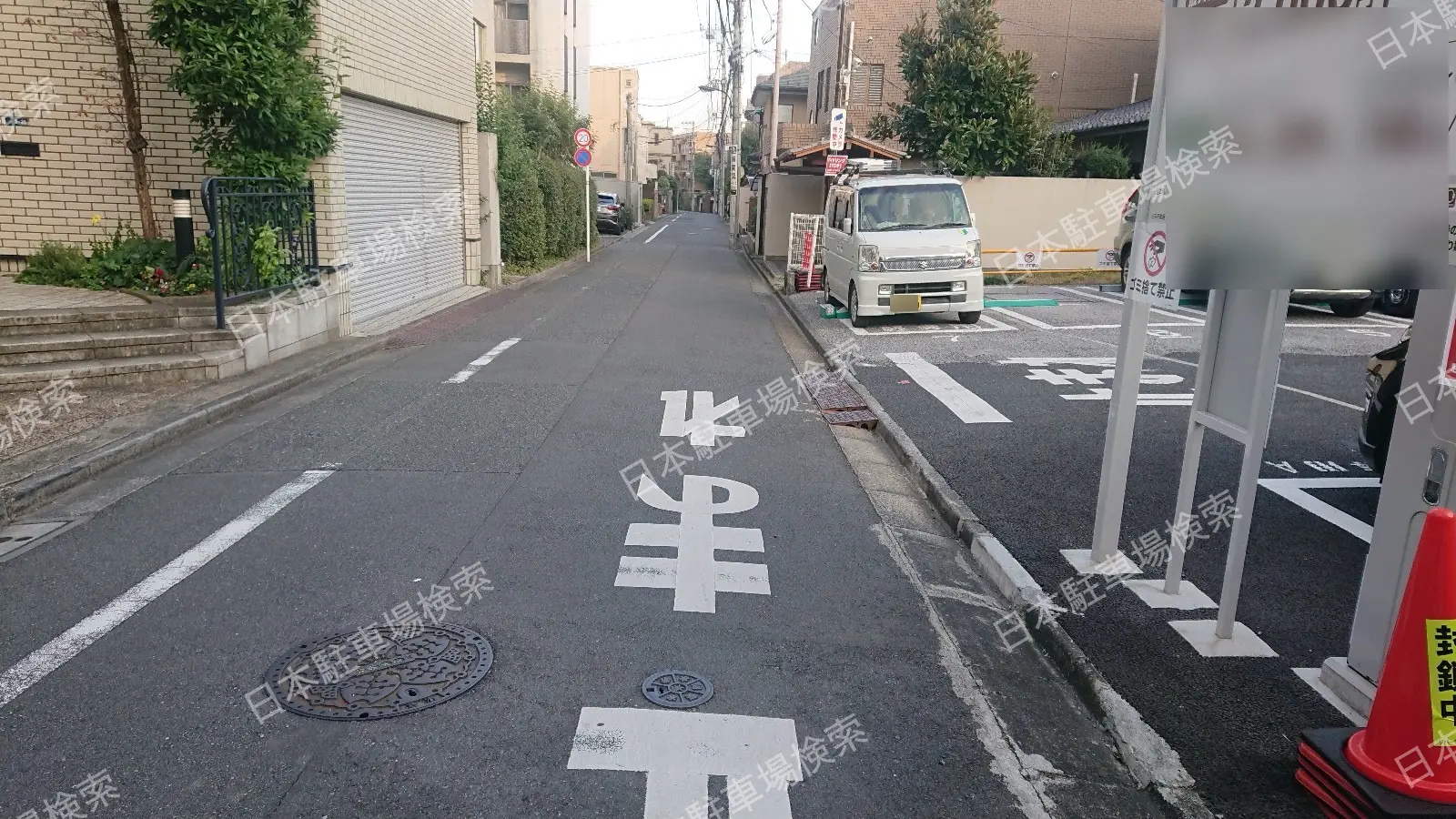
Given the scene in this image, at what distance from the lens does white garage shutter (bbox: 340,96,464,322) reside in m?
12.8

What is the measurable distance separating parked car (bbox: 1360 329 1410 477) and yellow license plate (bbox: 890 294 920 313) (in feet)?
25.9

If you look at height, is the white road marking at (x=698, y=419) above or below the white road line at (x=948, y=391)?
below

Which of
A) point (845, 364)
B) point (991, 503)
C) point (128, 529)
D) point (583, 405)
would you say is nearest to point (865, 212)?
point (845, 364)

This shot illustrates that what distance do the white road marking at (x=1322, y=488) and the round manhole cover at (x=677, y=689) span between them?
4.28m

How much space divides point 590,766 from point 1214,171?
10.9ft

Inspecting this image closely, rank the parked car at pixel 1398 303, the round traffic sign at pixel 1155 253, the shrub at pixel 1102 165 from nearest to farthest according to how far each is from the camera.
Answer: the round traffic sign at pixel 1155 253, the parked car at pixel 1398 303, the shrub at pixel 1102 165

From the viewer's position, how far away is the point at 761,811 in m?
3.10

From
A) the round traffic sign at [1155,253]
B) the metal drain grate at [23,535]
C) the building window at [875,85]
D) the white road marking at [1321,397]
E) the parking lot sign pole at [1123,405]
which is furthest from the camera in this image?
the building window at [875,85]

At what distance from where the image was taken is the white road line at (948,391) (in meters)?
8.62

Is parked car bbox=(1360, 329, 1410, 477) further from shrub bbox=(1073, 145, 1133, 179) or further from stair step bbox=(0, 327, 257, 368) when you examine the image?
shrub bbox=(1073, 145, 1133, 179)

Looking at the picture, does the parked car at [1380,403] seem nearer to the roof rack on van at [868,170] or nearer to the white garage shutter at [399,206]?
the roof rack on van at [868,170]

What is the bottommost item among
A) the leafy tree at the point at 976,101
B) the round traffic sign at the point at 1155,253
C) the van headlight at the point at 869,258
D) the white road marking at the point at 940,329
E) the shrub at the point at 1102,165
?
the white road marking at the point at 940,329

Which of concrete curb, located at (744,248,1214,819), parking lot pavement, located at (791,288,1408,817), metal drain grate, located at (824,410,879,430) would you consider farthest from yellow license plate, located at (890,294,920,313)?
concrete curb, located at (744,248,1214,819)

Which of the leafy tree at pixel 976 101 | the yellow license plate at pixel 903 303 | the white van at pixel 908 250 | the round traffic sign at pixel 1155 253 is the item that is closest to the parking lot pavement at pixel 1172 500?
the yellow license plate at pixel 903 303
